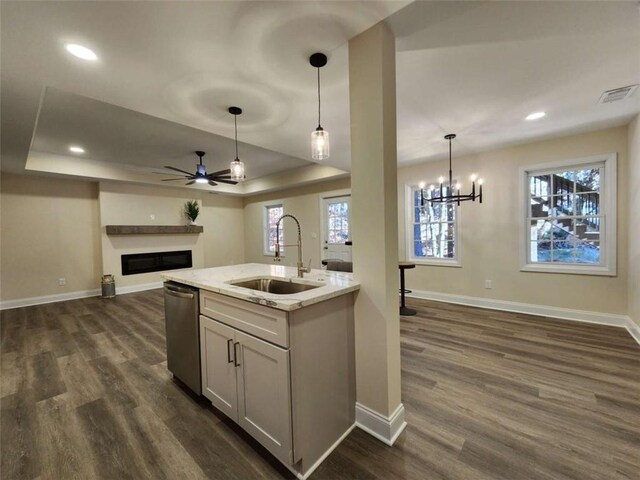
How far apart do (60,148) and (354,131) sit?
206 inches

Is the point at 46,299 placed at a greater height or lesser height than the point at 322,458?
greater

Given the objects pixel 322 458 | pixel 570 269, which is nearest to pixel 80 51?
pixel 322 458

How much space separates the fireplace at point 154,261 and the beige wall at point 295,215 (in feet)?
6.12

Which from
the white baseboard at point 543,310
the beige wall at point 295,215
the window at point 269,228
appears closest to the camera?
the white baseboard at point 543,310

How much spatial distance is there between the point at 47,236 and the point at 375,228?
6602 mm

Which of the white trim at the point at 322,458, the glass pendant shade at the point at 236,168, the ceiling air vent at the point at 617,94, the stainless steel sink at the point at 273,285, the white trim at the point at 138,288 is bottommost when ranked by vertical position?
the white trim at the point at 322,458

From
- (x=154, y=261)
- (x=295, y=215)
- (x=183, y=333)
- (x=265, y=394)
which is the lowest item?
(x=265, y=394)

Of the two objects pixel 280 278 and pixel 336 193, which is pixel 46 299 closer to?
pixel 280 278

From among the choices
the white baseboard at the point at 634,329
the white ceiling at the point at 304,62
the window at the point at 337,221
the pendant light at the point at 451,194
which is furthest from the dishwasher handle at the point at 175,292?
the white baseboard at the point at 634,329

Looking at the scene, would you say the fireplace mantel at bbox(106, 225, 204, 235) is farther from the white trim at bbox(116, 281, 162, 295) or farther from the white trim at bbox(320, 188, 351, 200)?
the white trim at bbox(320, 188, 351, 200)

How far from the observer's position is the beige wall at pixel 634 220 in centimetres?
289

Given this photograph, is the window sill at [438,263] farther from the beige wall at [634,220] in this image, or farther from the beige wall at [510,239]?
the beige wall at [634,220]

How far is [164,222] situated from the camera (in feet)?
A: 20.9

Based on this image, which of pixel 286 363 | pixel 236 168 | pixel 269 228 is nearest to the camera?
pixel 286 363
